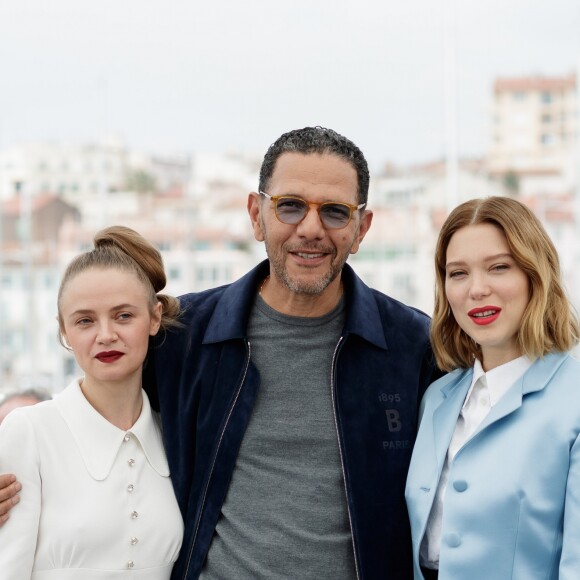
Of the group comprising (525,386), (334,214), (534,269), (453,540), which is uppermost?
(334,214)

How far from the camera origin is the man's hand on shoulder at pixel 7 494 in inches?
84.4

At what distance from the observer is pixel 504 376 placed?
224 centimetres

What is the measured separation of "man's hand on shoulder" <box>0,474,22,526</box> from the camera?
214 cm

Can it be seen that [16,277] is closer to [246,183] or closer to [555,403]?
[246,183]

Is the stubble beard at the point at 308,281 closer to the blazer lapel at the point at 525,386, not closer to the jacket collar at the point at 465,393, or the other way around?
the jacket collar at the point at 465,393

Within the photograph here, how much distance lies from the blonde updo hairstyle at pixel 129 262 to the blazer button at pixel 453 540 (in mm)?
911

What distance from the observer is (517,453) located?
2.07 metres

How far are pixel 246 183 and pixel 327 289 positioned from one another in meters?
42.5

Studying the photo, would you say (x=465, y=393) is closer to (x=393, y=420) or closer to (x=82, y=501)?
(x=393, y=420)

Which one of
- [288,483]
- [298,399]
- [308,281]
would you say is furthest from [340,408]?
[308,281]

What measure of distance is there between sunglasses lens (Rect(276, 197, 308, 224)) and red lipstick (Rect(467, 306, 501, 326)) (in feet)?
1.77

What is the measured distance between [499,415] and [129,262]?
977 millimetres

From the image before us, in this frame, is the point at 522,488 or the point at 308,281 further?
the point at 308,281

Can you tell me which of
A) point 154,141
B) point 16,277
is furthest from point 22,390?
point 154,141
